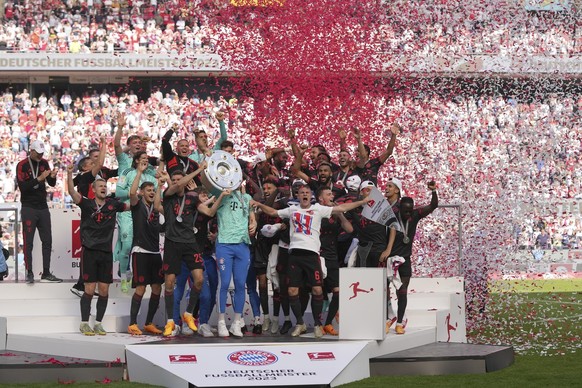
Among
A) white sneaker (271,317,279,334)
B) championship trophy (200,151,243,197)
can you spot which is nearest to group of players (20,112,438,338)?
white sneaker (271,317,279,334)

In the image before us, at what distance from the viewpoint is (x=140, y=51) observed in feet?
117

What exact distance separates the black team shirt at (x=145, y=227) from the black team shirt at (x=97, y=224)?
0.23 m

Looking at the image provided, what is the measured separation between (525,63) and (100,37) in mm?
19584

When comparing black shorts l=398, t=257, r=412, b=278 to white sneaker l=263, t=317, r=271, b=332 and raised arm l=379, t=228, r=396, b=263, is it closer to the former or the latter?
raised arm l=379, t=228, r=396, b=263

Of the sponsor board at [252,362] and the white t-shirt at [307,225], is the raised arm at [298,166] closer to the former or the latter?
the white t-shirt at [307,225]

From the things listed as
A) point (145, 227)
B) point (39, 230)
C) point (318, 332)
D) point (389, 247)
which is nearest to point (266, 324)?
point (318, 332)

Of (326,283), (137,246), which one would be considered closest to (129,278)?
(137,246)

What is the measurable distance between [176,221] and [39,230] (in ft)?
8.32

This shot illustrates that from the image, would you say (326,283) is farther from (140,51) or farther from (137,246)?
(140,51)

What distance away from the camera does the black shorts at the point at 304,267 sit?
11.6m

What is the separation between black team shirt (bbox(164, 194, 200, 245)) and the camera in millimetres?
11594

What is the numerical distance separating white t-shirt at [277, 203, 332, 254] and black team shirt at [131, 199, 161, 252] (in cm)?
142

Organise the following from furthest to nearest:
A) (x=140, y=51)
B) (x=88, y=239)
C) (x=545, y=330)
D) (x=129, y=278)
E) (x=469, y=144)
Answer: (x=140, y=51) < (x=469, y=144) < (x=545, y=330) < (x=129, y=278) < (x=88, y=239)

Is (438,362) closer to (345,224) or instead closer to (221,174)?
(345,224)
